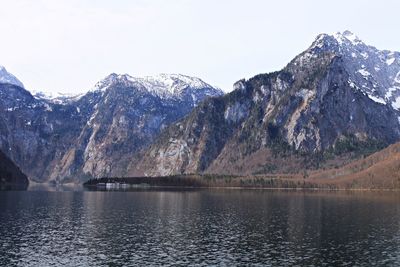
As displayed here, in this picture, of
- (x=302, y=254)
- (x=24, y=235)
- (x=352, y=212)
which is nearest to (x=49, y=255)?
(x=24, y=235)

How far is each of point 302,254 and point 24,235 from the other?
6405 cm

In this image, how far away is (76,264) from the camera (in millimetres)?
87938

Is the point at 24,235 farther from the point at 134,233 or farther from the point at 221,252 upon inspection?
the point at 221,252

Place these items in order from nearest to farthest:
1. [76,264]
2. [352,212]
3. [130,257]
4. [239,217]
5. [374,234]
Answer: [76,264], [130,257], [374,234], [239,217], [352,212]

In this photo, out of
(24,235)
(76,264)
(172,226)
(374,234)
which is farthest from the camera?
(172,226)

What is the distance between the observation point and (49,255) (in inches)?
3752

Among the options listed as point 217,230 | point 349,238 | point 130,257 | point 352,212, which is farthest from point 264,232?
point 352,212

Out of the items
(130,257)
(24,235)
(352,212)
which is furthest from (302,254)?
(352,212)

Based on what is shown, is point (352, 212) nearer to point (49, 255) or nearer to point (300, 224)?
point (300, 224)

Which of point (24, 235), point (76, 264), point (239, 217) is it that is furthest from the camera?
point (239, 217)

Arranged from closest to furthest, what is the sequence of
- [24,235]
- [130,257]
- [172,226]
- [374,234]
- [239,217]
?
[130,257] → [24,235] → [374,234] → [172,226] → [239,217]

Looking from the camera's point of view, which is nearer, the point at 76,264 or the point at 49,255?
the point at 76,264

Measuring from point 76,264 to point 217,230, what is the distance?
2049 inches

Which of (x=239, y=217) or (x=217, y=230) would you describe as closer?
(x=217, y=230)
